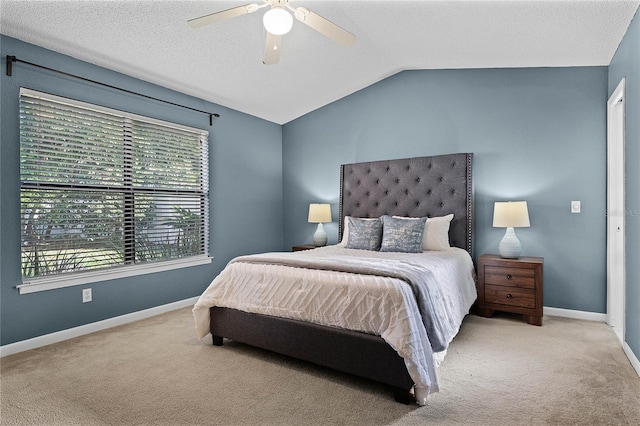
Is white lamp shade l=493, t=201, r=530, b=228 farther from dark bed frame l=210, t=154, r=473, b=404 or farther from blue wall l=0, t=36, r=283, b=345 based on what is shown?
blue wall l=0, t=36, r=283, b=345

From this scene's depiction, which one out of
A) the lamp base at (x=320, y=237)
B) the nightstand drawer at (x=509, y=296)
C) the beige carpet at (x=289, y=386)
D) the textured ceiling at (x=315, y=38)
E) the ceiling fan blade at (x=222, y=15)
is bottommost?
the beige carpet at (x=289, y=386)

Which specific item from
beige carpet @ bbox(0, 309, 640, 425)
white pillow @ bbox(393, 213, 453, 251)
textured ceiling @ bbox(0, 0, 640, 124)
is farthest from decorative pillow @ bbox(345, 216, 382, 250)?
textured ceiling @ bbox(0, 0, 640, 124)

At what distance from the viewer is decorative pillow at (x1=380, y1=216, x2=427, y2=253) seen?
3484mm

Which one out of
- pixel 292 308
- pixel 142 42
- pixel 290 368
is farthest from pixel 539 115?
pixel 142 42

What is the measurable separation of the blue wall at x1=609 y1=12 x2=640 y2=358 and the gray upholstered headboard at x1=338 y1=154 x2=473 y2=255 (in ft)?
4.43

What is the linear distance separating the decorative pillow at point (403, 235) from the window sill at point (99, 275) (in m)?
2.12

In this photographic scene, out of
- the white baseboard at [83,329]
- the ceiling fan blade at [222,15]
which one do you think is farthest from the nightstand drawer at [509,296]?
the white baseboard at [83,329]

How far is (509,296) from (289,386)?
2.26m

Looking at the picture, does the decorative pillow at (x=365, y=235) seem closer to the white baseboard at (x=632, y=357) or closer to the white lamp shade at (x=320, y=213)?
the white lamp shade at (x=320, y=213)

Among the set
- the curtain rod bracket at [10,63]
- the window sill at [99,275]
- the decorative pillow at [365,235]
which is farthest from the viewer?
the decorative pillow at [365,235]

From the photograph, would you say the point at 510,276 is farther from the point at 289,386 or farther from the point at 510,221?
the point at 289,386

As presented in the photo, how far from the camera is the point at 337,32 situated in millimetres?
2316

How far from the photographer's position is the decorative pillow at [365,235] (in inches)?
148

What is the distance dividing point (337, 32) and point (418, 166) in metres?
2.14
